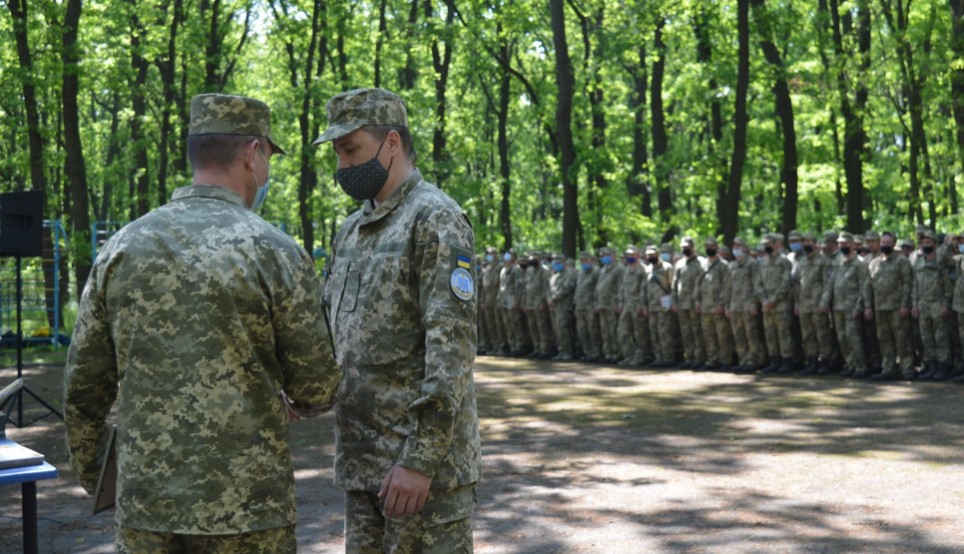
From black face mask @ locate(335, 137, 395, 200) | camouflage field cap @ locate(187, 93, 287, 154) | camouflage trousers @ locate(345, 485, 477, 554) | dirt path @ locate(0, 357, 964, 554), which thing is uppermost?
camouflage field cap @ locate(187, 93, 287, 154)

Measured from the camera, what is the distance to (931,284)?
1550 cm

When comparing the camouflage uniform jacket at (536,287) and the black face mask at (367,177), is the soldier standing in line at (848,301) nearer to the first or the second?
the camouflage uniform jacket at (536,287)

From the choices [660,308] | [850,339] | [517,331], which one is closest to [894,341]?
[850,339]

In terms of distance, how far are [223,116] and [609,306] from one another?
59.2 ft

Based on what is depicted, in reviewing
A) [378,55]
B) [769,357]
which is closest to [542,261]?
[769,357]

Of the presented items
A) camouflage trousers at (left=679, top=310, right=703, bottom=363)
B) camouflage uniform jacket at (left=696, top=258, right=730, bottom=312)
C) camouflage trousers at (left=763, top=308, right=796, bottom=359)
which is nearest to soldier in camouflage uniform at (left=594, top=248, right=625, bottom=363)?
camouflage trousers at (left=679, top=310, right=703, bottom=363)

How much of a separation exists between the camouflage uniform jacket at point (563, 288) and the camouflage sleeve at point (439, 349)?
1889cm

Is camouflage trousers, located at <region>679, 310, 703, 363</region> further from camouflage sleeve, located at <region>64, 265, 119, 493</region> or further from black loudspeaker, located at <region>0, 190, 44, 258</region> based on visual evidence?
camouflage sleeve, located at <region>64, 265, 119, 493</region>

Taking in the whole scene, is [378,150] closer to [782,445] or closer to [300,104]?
[782,445]

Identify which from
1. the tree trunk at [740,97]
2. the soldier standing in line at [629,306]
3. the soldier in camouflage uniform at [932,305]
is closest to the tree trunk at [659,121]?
the tree trunk at [740,97]

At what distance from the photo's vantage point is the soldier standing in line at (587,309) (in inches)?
847

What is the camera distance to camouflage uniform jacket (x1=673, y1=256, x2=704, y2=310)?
62.6 ft

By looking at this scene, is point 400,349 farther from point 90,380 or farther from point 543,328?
point 543,328

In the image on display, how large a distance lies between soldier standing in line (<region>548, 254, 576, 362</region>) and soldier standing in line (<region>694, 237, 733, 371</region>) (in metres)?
3.82
